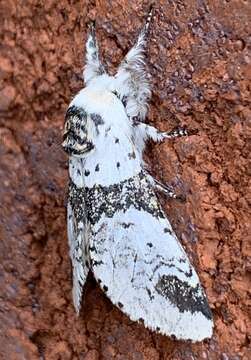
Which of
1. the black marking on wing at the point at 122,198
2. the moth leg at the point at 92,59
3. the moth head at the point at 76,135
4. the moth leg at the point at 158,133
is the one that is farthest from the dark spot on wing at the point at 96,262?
the moth leg at the point at 92,59

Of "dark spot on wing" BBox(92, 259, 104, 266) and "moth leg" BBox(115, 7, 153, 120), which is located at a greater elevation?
"moth leg" BBox(115, 7, 153, 120)

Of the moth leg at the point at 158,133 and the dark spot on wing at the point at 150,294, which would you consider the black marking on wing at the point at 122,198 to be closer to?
the moth leg at the point at 158,133

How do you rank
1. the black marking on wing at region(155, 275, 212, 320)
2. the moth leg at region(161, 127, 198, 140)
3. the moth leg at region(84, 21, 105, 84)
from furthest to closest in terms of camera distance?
1. the moth leg at region(84, 21, 105, 84)
2. the moth leg at region(161, 127, 198, 140)
3. the black marking on wing at region(155, 275, 212, 320)

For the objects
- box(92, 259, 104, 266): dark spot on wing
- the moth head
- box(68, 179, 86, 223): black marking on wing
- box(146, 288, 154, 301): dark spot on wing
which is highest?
the moth head

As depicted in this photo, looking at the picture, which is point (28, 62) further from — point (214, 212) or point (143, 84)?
point (214, 212)

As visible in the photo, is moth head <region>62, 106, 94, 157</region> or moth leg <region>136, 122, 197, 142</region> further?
moth head <region>62, 106, 94, 157</region>

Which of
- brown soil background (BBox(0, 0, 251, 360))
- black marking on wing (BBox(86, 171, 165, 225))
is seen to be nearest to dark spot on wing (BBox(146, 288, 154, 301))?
brown soil background (BBox(0, 0, 251, 360))

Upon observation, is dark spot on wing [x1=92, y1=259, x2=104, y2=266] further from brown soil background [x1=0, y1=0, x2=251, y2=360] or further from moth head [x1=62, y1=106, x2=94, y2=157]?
moth head [x1=62, y1=106, x2=94, y2=157]
